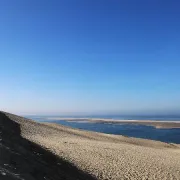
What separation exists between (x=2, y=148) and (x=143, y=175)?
9.31 m

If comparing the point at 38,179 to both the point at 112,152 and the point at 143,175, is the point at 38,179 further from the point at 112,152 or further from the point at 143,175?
the point at 112,152

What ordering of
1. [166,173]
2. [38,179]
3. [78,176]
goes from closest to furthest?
[38,179], [78,176], [166,173]

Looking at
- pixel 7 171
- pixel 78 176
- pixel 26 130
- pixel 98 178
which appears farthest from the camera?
pixel 26 130

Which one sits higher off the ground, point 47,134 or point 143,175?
point 47,134

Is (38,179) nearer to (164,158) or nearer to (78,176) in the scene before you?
(78,176)

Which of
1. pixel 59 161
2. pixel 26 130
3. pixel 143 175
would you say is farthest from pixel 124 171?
pixel 26 130

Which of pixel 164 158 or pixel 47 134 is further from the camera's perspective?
pixel 47 134

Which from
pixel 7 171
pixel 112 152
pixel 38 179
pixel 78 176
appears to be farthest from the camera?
pixel 112 152

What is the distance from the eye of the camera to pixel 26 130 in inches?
1132

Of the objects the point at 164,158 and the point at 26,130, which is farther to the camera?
the point at 26,130

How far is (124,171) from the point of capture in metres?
18.5

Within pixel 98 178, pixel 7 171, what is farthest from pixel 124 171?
pixel 7 171

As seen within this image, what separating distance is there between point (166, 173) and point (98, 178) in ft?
16.4

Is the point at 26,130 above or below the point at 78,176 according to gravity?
above
